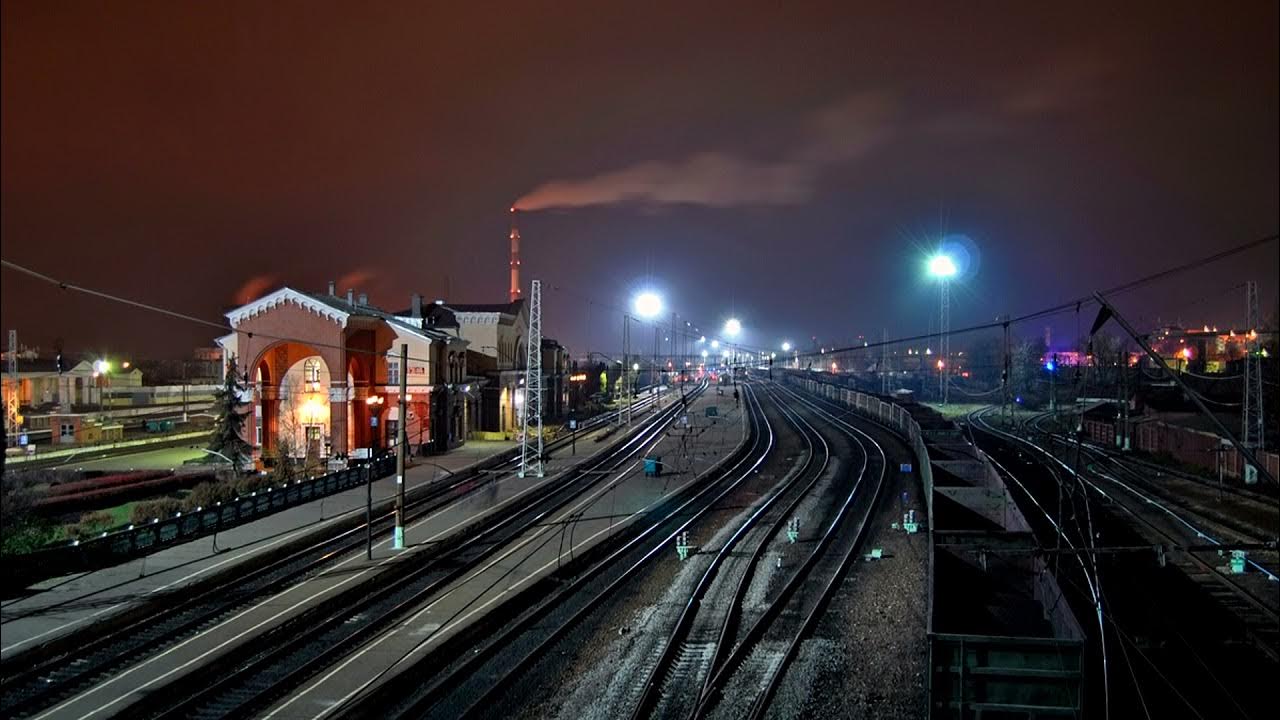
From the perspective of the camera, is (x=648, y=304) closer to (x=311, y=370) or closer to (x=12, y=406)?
(x=311, y=370)

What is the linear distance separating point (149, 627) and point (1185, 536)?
24.8 meters

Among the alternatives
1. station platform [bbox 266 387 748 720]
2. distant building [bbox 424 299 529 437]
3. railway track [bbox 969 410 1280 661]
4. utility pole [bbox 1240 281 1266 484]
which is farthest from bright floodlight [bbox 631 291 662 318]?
utility pole [bbox 1240 281 1266 484]

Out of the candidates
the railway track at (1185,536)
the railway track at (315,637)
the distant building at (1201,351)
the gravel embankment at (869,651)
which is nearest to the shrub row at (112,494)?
the railway track at (315,637)

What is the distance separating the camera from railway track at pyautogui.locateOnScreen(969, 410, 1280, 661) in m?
15.3

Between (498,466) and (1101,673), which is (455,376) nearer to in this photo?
(498,466)

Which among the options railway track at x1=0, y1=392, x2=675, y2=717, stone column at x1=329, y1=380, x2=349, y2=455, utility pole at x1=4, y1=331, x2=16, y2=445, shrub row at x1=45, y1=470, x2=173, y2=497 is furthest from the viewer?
utility pole at x1=4, y1=331, x2=16, y2=445

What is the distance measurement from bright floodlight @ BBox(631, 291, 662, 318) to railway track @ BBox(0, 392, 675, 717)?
121 feet

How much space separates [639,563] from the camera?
753 inches

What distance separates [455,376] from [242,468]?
39.8 feet

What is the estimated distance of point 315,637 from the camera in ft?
46.9

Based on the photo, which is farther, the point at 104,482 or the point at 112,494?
the point at 104,482

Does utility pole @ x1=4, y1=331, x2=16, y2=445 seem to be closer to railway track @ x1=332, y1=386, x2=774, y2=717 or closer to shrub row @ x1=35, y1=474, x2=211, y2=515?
shrub row @ x1=35, y1=474, x2=211, y2=515

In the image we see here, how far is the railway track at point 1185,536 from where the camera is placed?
1530 centimetres

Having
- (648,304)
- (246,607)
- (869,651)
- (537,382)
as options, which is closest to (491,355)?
(648,304)
